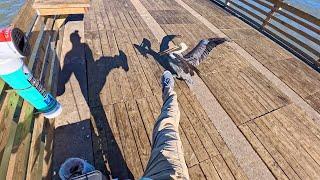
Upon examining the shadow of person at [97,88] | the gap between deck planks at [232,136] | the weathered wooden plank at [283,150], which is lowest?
the shadow of person at [97,88]

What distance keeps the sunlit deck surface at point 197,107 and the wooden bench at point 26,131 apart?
0.31 metres

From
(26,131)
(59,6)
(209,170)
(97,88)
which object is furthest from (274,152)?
(59,6)

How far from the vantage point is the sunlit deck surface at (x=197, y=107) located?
4.00 meters

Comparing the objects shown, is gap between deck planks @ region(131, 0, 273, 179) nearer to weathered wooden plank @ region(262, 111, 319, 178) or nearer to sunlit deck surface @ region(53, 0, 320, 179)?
sunlit deck surface @ region(53, 0, 320, 179)

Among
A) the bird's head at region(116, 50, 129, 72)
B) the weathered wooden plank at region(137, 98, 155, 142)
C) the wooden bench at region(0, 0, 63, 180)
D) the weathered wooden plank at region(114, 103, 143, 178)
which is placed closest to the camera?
the wooden bench at region(0, 0, 63, 180)

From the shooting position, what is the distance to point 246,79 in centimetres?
625

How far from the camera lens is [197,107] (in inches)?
203

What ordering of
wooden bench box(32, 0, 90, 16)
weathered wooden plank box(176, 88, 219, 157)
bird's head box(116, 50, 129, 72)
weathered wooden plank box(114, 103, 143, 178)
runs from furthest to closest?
bird's head box(116, 50, 129, 72) → wooden bench box(32, 0, 90, 16) → weathered wooden plank box(176, 88, 219, 157) → weathered wooden plank box(114, 103, 143, 178)

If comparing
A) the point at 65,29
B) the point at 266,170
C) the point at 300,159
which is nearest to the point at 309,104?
the point at 300,159

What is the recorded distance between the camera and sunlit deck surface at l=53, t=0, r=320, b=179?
4.00m

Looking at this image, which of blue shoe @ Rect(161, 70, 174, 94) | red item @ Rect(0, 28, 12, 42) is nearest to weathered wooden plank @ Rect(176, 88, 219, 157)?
blue shoe @ Rect(161, 70, 174, 94)

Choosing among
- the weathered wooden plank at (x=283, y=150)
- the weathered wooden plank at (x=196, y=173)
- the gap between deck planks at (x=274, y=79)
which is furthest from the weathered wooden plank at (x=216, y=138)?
the gap between deck planks at (x=274, y=79)

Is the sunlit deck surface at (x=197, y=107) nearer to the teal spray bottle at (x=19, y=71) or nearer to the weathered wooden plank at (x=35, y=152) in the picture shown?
the weathered wooden plank at (x=35, y=152)

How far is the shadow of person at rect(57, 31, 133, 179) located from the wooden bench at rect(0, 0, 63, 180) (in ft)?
2.36
